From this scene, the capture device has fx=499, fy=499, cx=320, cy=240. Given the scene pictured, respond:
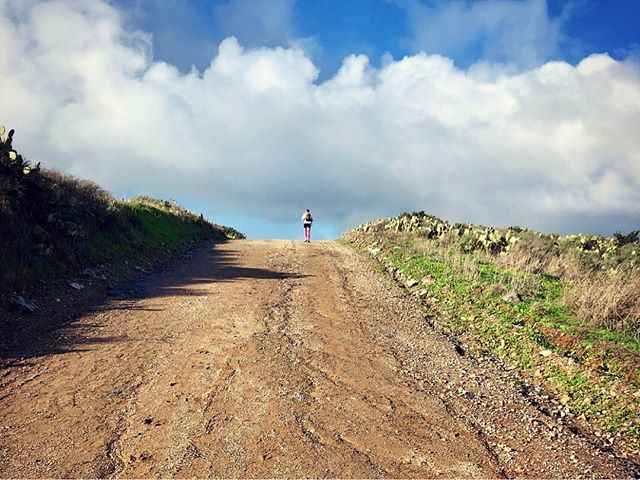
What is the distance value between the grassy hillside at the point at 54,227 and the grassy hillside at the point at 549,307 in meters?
10.1

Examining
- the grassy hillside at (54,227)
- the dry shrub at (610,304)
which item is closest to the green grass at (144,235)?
the grassy hillside at (54,227)

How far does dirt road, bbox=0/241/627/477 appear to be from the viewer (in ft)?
19.2

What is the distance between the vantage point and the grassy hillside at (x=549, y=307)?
8414 millimetres

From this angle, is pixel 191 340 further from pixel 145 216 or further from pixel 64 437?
pixel 145 216

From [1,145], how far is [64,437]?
11.7 m

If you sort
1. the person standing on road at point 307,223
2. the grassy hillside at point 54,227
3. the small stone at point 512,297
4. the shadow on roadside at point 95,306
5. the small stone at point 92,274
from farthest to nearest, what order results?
the person standing on road at point 307,223, the small stone at point 92,274, the grassy hillside at point 54,227, the small stone at point 512,297, the shadow on roadside at point 95,306

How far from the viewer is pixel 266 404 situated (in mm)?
7113

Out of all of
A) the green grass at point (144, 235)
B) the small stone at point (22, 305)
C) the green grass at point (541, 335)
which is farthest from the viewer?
the green grass at point (144, 235)

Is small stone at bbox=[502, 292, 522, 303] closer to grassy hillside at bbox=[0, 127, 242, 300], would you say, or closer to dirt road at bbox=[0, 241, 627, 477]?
dirt road at bbox=[0, 241, 627, 477]

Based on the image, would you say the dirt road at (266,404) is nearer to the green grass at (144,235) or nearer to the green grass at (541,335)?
the green grass at (541,335)

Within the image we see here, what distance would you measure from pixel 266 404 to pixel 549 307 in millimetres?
8377

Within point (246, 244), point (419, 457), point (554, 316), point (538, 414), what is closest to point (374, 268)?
point (554, 316)

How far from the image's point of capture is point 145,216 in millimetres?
25016

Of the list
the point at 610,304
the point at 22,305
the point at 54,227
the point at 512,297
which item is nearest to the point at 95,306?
the point at 22,305
